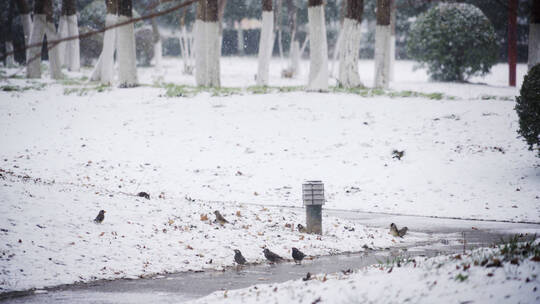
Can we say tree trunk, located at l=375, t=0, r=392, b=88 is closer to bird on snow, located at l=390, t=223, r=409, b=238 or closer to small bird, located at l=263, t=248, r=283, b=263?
bird on snow, located at l=390, t=223, r=409, b=238

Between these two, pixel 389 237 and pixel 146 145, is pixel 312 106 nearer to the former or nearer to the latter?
pixel 146 145

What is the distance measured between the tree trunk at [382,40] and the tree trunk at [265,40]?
432 centimetres

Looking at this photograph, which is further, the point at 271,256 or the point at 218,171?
the point at 218,171

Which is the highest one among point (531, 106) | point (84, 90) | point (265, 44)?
point (265, 44)

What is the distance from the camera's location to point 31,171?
14547 millimetres

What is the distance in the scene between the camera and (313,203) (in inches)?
372

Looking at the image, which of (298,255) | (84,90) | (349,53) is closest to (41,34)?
(84,90)

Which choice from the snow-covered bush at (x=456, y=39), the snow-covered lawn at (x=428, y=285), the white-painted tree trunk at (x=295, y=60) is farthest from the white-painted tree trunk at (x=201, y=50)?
the snow-covered lawn at (x=428, y=285)

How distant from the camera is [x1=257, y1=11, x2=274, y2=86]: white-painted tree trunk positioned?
24.4 metres

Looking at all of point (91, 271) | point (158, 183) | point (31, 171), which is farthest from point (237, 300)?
point (31, 171)

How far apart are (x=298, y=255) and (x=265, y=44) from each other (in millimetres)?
18276

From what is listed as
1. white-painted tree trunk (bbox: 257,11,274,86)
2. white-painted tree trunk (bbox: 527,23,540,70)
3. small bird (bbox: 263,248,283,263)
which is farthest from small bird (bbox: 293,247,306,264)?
white-painted tree trunk (bbox: 257,11,274,86)

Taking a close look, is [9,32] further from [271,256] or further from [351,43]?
[271,256]

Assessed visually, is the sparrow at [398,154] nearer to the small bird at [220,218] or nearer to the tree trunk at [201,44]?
the small bird at [220,218]
